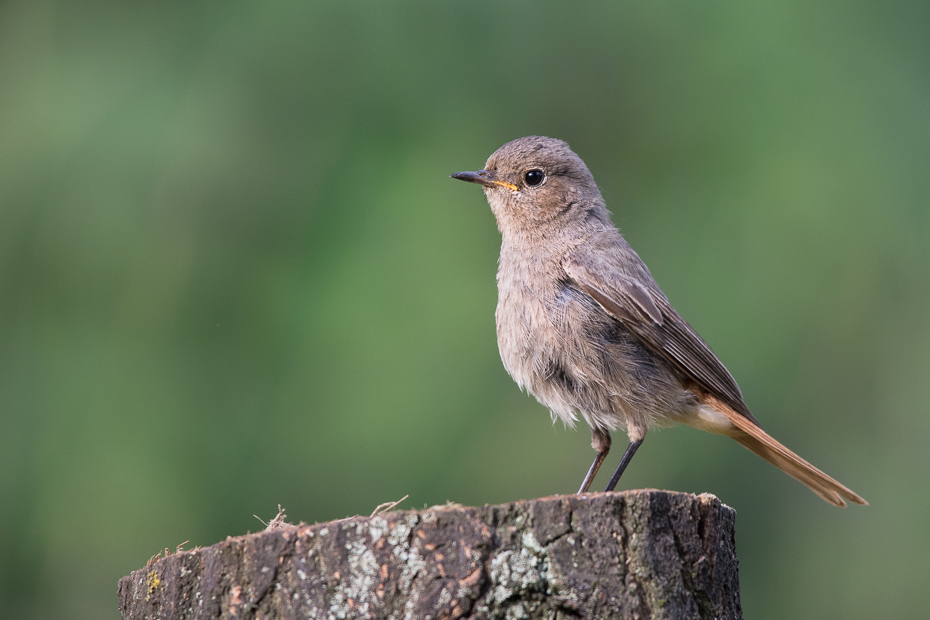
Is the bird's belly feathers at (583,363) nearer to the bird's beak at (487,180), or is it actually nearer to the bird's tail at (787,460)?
the bird's tail at (787,460)

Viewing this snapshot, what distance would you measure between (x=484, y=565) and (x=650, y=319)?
7.25 feet

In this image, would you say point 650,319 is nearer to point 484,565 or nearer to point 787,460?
point 787,460

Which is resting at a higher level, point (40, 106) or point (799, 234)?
point (40, 106)

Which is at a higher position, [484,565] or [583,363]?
[583,363]

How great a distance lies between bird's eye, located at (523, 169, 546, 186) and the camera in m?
5.12

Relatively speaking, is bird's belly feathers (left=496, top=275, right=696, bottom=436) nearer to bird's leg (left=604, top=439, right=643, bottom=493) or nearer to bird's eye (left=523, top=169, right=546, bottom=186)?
bird's leg (left=604, top=439, right=643, bottom=493)

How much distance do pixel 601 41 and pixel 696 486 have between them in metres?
3.32

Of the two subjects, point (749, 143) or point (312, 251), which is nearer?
point (312, 251)

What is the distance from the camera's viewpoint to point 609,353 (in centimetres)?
430

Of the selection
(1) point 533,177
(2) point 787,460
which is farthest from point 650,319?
(1) point 533,177

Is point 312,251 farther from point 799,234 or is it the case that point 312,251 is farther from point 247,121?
point 799,234

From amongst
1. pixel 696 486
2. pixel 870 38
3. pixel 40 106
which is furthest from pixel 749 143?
pixel 40 106

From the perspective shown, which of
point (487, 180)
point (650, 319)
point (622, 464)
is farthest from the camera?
point (487, 180)

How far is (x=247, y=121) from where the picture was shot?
6.02 m
